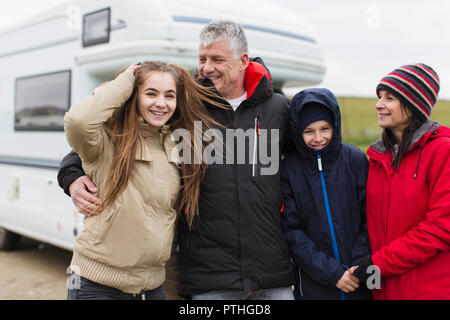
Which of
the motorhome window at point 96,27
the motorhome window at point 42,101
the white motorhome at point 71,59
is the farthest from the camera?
the motorhome window at point 42,101

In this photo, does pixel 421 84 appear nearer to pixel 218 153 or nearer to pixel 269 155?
pixel 269 155

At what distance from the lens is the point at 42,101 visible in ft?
14.9

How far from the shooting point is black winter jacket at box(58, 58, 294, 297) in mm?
2074

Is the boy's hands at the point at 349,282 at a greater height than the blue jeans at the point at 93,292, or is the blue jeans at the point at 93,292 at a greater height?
the boy's hands at the point at 349,282

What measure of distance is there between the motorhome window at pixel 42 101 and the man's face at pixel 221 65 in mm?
2413

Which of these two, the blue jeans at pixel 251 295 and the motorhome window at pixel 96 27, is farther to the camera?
the motorhome window at pixel 96 27

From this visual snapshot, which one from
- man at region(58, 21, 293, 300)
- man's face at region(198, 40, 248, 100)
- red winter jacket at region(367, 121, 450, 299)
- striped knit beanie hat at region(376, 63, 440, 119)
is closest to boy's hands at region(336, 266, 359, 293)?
red winter jacket at region(367, 121, 450, 299)

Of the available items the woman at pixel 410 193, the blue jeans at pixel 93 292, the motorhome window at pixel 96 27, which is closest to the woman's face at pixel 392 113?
the woman at pixel 410 193

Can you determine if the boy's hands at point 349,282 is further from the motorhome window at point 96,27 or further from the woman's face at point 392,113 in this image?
the motorhome window at point 96,27

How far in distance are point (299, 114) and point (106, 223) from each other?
1.06 meters

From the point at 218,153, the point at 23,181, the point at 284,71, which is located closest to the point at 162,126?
the point at 218,153

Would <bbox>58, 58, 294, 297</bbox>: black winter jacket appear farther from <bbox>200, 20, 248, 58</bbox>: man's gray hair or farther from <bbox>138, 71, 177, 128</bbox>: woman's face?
<bbox>200, 20, 248, 58</bbox>: man's gray hair

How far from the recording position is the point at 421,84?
1991 mm

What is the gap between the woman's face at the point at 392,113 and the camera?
201 cm
